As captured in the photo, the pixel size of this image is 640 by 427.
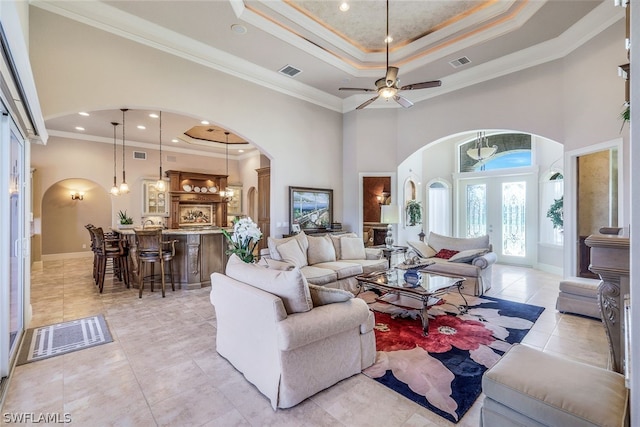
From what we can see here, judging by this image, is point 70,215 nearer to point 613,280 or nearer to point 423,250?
point 423,250

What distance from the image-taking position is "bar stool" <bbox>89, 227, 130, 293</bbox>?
5.38 metres

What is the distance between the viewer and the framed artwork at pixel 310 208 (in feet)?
21.3

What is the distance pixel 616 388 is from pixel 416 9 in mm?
5037

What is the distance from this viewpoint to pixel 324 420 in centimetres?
207

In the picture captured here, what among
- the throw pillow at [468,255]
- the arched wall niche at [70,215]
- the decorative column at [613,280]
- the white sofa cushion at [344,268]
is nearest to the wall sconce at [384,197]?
the throw pillow at [468,255]

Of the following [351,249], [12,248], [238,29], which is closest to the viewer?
[12,248]

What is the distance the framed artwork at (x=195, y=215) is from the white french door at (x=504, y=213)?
8453 mm

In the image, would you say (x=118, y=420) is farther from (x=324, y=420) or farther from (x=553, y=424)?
(x=553, y=424)

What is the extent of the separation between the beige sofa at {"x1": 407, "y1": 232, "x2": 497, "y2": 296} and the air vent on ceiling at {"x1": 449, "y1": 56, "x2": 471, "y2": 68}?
3465mm

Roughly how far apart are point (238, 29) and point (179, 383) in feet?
15.7

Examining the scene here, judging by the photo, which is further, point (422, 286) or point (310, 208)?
point (310, 208)

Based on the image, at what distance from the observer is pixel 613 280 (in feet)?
6.68

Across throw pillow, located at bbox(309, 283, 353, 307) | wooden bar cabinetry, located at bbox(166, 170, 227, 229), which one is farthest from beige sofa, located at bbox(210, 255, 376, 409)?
wooden bar cabinetry, located at bbox(166, 170, 227, 229)

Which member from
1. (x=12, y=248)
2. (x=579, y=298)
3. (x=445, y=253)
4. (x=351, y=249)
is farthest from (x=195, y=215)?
(x=579, y=298)
